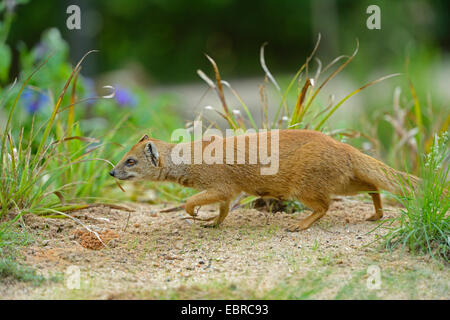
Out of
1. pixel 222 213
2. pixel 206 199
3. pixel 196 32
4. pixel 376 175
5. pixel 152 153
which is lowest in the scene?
pixel 222 213

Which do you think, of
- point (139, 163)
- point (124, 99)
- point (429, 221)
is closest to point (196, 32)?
point (124, 99)

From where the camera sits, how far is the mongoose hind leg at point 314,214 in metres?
3.92

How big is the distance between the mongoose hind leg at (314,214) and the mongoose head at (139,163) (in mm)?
1057

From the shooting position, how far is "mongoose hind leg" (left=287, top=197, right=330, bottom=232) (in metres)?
3.92

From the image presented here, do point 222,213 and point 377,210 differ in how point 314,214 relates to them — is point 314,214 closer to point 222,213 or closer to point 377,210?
point 377,210

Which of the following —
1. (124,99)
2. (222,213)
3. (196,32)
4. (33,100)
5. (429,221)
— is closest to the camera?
(429,221)

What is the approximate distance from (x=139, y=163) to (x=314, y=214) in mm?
1282

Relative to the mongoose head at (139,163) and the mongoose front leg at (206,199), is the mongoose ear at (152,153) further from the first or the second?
the mongoose front leg at (206,199)

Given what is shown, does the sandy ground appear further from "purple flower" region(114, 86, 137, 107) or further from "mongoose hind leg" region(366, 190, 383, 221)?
"purple flower" region(114, 86, 137, 107)

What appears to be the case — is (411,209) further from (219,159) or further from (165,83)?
(165,83)

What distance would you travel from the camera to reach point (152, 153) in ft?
13.4

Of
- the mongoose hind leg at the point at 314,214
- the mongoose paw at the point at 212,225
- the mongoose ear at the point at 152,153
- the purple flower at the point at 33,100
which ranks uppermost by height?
the purple flower at the point at 33,100

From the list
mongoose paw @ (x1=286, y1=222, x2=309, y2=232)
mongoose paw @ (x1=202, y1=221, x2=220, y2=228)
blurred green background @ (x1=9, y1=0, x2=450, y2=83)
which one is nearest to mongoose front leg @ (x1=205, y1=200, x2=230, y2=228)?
mongoose paw @ (x1=202, y1=221, x2=220, y2=228)

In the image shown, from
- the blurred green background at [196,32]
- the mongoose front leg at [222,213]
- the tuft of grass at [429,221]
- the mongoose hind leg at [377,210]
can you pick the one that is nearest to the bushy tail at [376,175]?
the mongoose hind leg at [377,210]
